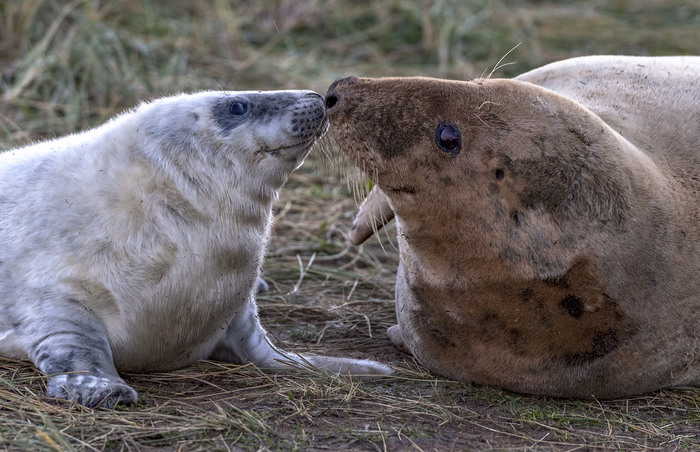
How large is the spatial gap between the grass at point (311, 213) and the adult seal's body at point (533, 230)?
7.6 inches

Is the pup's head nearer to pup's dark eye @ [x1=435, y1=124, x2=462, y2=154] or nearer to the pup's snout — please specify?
the pup's snout

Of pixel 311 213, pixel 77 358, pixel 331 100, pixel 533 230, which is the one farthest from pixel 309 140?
pixel 311 213

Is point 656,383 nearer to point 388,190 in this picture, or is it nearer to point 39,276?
point 388,190

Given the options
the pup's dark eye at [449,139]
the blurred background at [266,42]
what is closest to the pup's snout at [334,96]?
the pup's dark eye at [449,139]

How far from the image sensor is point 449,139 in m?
3.45

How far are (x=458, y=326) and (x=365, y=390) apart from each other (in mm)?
427

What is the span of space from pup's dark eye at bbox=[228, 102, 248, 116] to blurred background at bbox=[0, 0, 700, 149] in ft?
7.19

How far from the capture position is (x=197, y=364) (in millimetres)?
3928

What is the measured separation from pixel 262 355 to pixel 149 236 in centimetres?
72

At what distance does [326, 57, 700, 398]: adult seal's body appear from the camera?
3.37 metres

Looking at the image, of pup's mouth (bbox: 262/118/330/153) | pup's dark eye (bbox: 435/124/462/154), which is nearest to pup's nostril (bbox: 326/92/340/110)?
pup's mouth (bbox: 262/118/330/153)

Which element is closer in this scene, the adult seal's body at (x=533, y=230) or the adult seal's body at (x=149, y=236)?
the adult seal's body at (x=533, y=230)

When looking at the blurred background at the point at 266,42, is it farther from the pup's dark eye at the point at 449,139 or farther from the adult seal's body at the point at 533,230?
the pup's dark eye at the point at 449,139

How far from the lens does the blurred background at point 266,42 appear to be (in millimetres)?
7242
